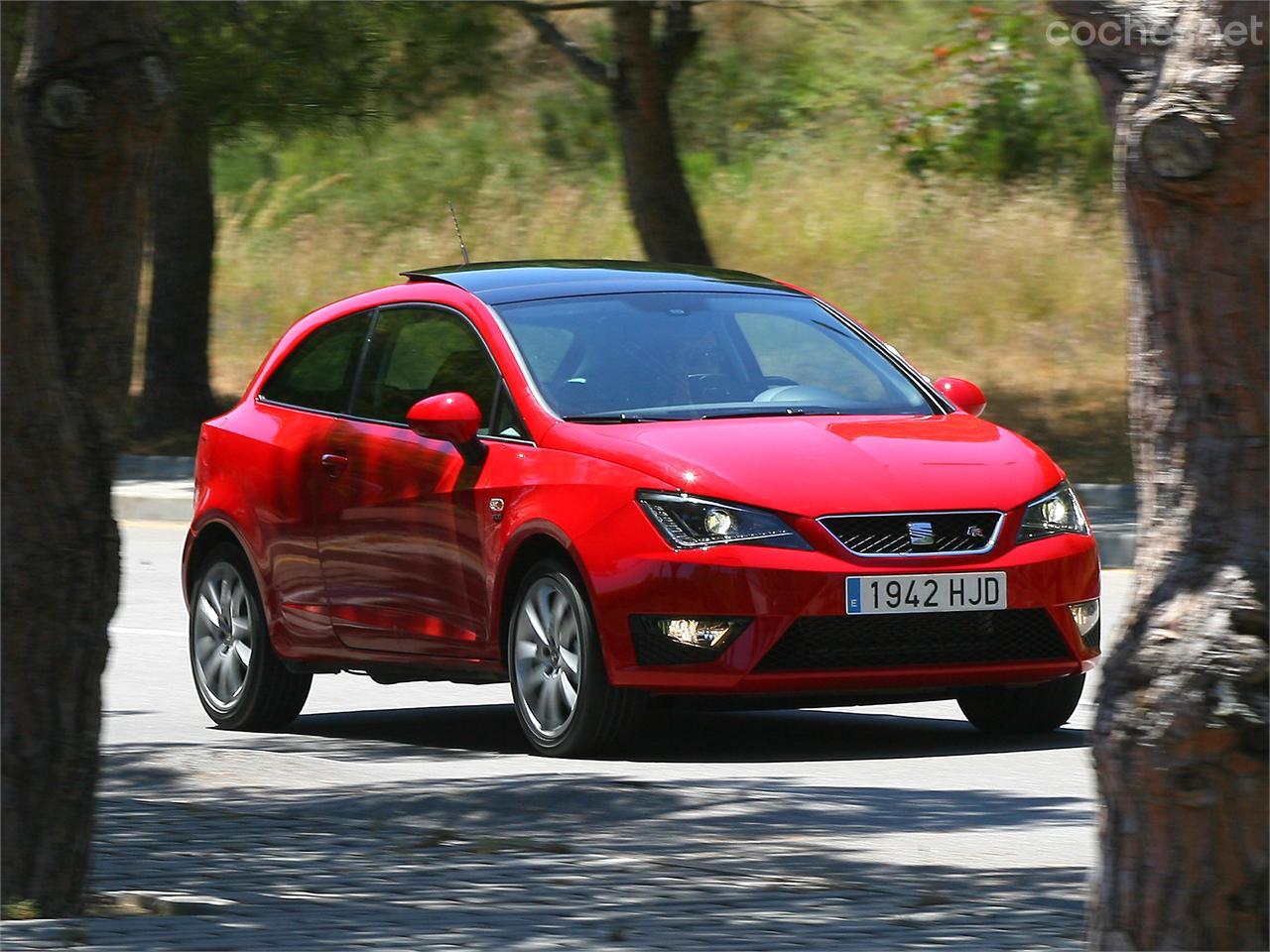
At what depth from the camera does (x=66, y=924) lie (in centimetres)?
562

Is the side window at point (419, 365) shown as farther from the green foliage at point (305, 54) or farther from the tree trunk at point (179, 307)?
the tree trunk at point (179, 307)

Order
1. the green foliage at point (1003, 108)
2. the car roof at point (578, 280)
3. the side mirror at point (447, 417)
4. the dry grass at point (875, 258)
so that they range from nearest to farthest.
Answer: the side mirror at point (447, 417) → the car roof at point (578, 280) → the dry grass at point (875, 258) → the green foliage at point (1003, 108)

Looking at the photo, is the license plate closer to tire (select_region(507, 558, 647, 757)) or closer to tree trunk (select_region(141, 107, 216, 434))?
tire (select_region(507, 558, 647, 757))

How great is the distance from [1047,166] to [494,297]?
67.9ft

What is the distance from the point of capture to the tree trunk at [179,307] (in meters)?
24.4

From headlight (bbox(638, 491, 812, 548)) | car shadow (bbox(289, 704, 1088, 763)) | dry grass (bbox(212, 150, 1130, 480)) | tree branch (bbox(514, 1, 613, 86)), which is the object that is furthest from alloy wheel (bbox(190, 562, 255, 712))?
tree branch (bbox(514, 1, 613, 86))

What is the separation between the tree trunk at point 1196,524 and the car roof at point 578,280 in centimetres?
517

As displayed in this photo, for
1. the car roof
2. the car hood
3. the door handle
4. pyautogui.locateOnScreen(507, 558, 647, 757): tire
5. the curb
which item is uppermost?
the car roof

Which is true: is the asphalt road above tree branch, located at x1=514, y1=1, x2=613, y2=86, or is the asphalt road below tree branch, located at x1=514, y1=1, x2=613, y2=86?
below

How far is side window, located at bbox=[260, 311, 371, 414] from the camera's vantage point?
9938mm

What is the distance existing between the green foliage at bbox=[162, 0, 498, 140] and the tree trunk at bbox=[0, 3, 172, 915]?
14962 mm

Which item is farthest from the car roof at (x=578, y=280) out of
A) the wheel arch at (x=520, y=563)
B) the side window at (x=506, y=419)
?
the wheel arch at (x=520, y=563)

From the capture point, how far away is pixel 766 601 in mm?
8094

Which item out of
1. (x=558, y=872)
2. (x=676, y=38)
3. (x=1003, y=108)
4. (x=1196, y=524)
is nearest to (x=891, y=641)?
(x=558, y=872)
